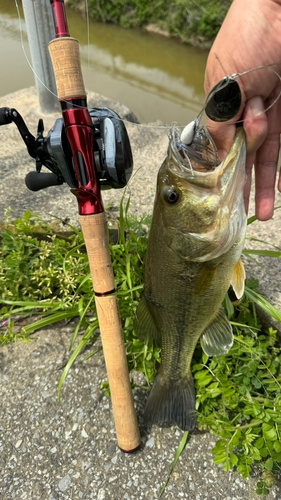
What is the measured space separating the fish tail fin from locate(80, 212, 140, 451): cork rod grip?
120mm

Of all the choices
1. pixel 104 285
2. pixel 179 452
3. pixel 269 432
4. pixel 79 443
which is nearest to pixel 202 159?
pixel 104 285

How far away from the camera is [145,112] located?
23.5 ft

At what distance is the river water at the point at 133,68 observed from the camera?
21.8 ft

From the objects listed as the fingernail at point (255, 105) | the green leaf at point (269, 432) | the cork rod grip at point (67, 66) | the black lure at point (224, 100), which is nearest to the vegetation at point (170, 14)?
the cork rod grip at point (67, 66)

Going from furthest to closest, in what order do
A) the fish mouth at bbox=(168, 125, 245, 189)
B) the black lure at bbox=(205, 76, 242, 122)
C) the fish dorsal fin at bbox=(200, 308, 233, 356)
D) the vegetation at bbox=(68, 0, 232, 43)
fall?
the vegetation at bbox=(68, 0, 232, 43) → the fish dorsal fin at bbox=(200, 308, 233, 356) → the fish mouth at bbox=(168, 125, 245, 189) → the black lure at bbox=(205, 76, 242, 122)

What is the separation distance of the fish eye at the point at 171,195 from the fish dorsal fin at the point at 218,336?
698 millimetres

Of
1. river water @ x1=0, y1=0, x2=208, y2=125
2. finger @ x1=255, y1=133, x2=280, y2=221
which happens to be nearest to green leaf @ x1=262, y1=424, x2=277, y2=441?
finger @ x1=255, y1=133, x2=280, y2=221

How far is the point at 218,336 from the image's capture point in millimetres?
1735

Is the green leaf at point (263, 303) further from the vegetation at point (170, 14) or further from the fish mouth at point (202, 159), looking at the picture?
the vegetation at point (170, 14)

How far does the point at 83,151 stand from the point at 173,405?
53.0 inches

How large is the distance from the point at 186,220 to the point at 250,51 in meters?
0.69

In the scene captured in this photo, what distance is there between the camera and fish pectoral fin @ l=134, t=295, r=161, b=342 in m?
1.74

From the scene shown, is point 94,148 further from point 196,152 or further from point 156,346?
point 156,346

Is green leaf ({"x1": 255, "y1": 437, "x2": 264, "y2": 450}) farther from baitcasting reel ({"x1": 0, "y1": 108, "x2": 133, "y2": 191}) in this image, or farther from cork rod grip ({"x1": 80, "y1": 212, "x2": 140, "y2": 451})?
baitcasting reel ({"x1": 0, "y1": 108, "x2": 133, "y2": 191})
